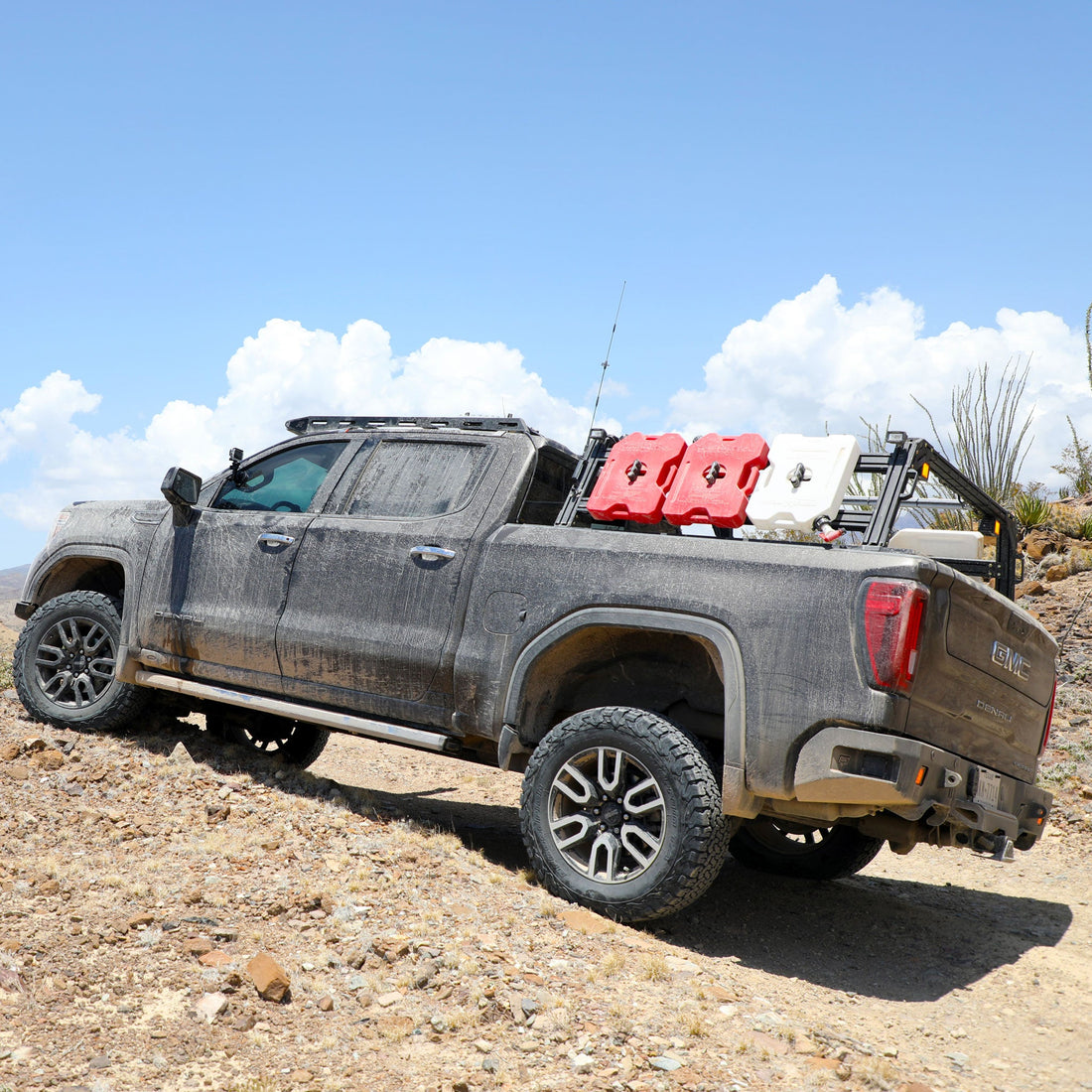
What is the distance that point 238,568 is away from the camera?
5.61 metres

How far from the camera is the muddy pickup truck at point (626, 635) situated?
3.88 meters

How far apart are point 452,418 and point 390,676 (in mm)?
1368

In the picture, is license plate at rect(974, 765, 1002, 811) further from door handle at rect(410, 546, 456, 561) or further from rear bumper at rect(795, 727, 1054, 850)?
door handle at rect(410, 546, 456, 561)

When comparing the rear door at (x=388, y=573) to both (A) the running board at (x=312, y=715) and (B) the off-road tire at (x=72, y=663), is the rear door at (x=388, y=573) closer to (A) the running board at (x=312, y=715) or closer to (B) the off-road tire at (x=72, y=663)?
(A) the running board at (x=312, y=715)

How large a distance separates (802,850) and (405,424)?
10.1 ft

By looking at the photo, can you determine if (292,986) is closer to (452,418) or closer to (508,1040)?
(508,1040)

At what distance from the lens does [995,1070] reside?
11.3 ft

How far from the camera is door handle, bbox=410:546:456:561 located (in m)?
4.89

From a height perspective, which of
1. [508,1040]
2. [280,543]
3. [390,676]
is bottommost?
[508,1040]

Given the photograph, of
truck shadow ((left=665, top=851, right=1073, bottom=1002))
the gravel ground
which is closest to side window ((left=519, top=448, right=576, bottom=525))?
the gravel ground

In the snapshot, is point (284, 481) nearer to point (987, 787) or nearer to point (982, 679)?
point (982, 679)

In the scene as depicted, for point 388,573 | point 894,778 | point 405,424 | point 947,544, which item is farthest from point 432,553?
point 947,544

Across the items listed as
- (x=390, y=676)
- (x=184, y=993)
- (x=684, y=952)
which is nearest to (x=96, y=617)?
(x=390, y=676)

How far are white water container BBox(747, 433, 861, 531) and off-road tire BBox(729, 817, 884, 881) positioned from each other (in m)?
1.87
